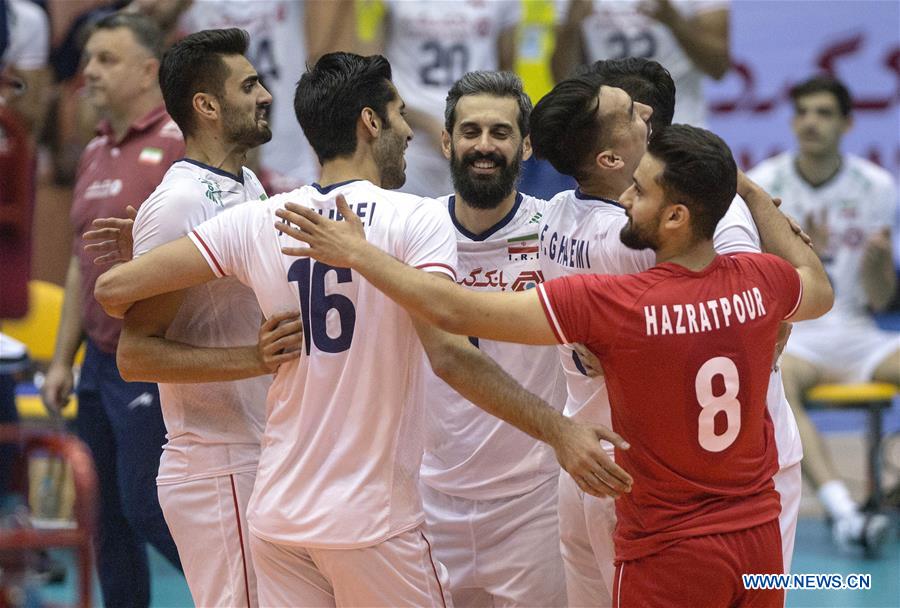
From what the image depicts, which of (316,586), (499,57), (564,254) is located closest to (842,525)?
(499,57)

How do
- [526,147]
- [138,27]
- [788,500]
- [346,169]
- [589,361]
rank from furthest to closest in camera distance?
[138,27] → [526,147] → [788,500] → [589,361] → [346,169]

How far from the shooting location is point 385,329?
340cm

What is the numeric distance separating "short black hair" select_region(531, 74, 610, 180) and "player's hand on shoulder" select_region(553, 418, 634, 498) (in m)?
0.89

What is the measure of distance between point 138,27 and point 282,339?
10.2 ft

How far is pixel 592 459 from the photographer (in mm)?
3232

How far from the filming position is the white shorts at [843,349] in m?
8.07

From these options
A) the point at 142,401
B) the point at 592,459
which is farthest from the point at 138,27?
the point at 592,459

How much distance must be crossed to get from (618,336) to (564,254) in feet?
2.26

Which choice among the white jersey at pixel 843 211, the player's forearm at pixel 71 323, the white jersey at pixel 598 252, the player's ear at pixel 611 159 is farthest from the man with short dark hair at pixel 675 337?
the white jersey at pixel 843 211

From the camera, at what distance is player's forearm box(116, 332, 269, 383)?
3662 millimetres

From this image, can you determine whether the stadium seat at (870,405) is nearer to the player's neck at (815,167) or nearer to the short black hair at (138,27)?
the player's neck at (815,167)

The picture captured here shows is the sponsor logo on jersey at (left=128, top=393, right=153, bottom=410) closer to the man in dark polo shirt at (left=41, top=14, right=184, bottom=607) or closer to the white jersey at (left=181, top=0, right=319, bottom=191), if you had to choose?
the man in dark polo shirt at (left=41, top=14, right=184, bottom=607)

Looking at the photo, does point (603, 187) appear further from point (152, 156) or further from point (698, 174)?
point (152, 156)

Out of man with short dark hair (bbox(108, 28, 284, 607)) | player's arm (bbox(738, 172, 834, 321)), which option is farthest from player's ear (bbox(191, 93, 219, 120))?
player's arm (bbox(738, 172, 834, 321))
